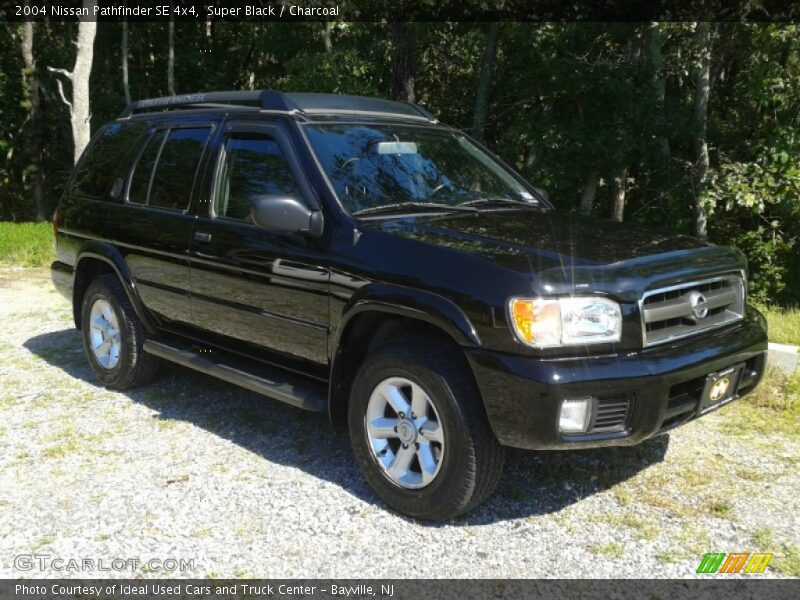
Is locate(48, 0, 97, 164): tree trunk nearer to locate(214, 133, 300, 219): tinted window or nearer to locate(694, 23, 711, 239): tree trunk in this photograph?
locate(694, 23, 711, 239): tree trunk

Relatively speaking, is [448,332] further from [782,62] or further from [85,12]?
[85,12]

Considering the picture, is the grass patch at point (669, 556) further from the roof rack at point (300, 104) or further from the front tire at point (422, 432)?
the roof rack at point (300, 104)

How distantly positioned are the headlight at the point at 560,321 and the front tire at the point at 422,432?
0.42 m

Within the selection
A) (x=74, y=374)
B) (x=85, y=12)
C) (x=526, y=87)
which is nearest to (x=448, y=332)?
(x=74, y=374)

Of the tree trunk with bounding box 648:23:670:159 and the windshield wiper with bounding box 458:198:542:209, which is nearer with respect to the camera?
the windshield wiper with bounding box 458:198:542:209

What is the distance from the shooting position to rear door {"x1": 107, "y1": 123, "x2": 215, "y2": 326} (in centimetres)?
504

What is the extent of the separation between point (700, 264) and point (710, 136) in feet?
41.8

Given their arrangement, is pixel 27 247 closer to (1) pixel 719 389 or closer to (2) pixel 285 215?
(2) pixel 285 215

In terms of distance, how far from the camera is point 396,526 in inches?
148

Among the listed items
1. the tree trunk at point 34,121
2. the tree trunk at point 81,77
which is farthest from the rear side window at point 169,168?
the tree trunk at point 34,121

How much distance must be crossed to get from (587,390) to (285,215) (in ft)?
5.68

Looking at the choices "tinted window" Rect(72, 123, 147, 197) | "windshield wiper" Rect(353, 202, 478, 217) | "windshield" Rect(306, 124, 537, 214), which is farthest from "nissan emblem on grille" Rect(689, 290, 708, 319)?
"tinted window" Rect(72, 123, 147, 197)

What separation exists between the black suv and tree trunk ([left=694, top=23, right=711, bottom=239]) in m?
8.61

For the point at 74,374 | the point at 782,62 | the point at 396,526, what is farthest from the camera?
the point at 782,62
